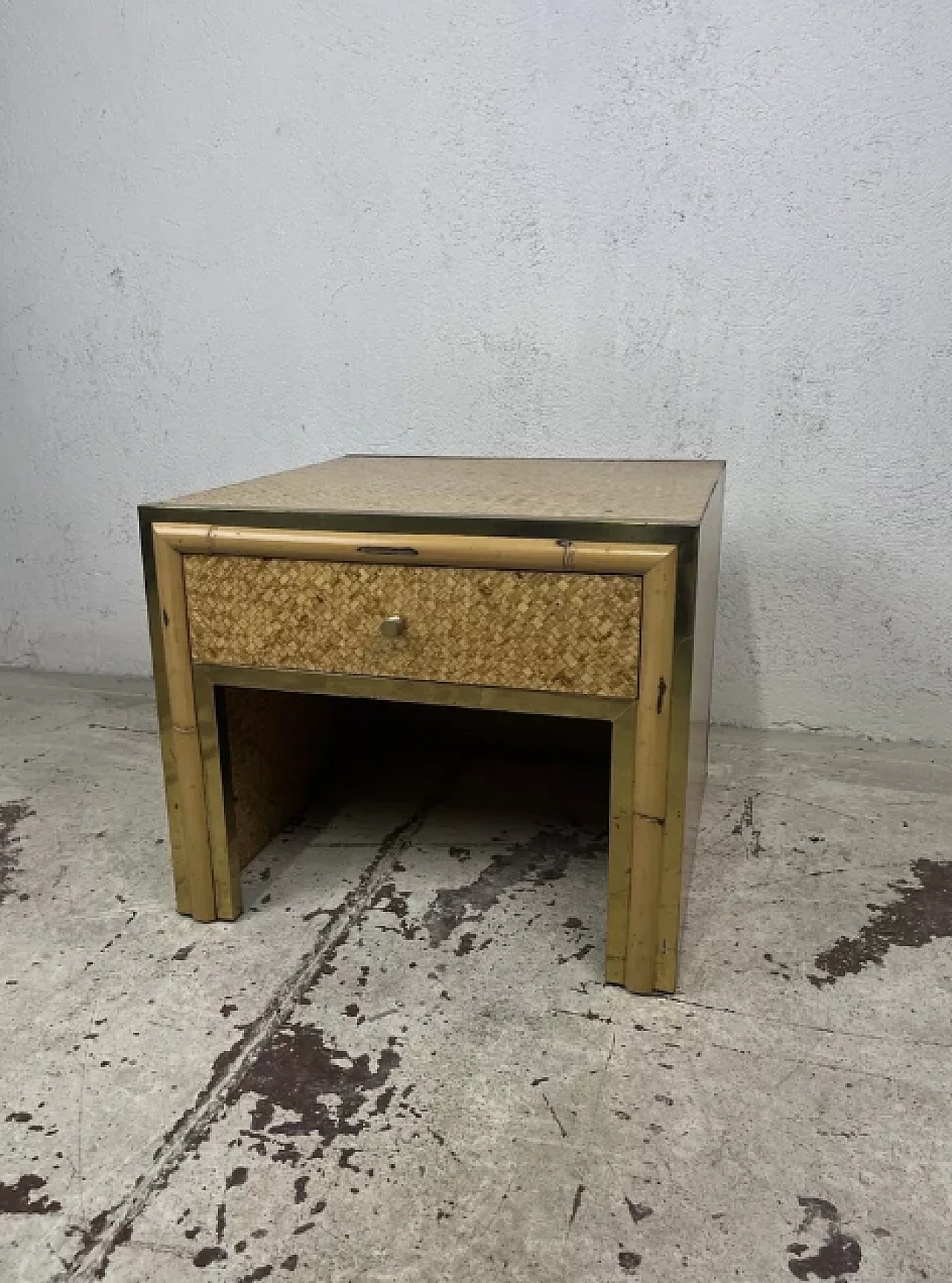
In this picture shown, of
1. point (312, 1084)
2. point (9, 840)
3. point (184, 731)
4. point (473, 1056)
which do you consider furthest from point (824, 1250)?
point (9, 840)

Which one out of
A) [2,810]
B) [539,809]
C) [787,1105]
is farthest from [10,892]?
[787,1105]

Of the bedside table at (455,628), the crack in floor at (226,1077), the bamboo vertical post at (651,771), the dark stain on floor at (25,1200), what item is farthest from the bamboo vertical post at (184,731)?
the bamboo vertical post at (651,771)

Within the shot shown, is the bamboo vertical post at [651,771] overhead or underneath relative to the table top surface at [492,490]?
underneath

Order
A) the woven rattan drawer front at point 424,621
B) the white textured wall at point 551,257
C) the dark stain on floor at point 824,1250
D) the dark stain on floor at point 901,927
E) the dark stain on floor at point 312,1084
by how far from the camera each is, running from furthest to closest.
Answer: the white textured wall at point 551,257, the dark stain on floor at point 901,927, the woven rattan drawer front at point 424,621, the dark stain on floor at point 312,1084, the dark stain on floor at point 824,1250

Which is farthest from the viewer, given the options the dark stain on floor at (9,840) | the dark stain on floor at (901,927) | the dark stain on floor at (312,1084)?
the dark stain on floor at (9,840)

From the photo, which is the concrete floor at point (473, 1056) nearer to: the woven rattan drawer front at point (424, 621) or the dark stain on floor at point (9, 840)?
the dark stain on floor at point (9, 840)

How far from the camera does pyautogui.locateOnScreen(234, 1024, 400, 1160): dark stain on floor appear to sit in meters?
0.82

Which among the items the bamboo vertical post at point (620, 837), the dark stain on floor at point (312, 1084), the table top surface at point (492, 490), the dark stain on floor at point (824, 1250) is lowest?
the dark stain on floor at point (312, 1084)

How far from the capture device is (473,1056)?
90cm

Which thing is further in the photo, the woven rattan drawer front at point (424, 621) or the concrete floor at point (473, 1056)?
the woven rattan drawer front at point (424, 621)

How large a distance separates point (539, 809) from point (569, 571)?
61 cm

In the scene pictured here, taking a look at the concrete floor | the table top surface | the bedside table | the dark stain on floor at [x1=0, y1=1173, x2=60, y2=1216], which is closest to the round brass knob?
the bedside table

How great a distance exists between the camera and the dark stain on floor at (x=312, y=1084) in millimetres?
820

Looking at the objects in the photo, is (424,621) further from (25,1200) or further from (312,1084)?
(25,1200)
